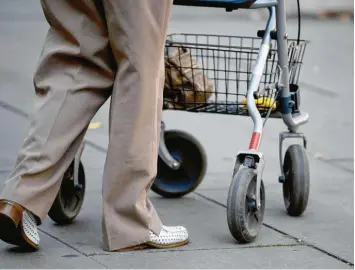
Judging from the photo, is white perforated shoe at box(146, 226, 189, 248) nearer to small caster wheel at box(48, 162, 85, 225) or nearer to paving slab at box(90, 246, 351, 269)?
paving slab at box(90, 246, 351, 269)

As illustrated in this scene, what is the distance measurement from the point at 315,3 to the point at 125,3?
8.94 meters

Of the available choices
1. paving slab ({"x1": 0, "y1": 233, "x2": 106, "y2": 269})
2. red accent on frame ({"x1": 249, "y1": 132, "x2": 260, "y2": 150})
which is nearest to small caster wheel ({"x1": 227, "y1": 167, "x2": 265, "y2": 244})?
red accent on frame ({"x1": 249, "y1": 132, "x2": 260, "y2": 150})

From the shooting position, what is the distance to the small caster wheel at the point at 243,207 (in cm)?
415

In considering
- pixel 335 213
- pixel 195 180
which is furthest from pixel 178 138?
pixel 335 213

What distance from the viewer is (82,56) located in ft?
12.9

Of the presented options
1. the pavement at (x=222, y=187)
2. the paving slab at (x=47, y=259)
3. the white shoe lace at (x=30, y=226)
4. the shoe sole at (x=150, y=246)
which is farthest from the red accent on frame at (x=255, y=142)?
the white shoe lace at (x=30, y=226)

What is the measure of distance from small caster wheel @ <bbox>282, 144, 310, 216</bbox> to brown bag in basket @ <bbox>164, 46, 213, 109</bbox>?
50 cm

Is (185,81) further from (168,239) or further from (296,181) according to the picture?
(168,239)

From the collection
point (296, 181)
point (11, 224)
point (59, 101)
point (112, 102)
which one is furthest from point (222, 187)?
point (11, 224)

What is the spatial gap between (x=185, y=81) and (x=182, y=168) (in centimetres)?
50

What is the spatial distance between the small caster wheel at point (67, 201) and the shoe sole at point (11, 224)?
45cm

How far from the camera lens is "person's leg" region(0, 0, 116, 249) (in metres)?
3.87

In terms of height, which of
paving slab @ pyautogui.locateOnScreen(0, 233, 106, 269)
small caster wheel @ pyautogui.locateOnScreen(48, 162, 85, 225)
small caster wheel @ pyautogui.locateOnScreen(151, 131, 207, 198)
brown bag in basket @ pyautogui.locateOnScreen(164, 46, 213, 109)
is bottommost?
paving slab @ pyautogui.locateOnScreen(0, 233, 106, 269)

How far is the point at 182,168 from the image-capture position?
5059 mm
